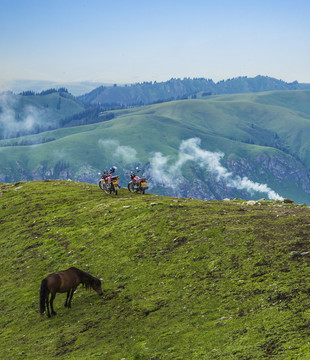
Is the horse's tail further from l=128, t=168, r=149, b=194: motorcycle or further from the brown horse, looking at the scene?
l=128, t=168, r=149, b=194: motorcycle

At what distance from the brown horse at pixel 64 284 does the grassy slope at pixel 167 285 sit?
0.65m

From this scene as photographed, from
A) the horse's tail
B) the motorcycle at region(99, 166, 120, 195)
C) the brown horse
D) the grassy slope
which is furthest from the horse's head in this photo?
the motorcycle at region(99, 166, 120, 195)

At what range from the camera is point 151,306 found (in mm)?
18812

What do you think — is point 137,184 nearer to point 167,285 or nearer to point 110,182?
point 110,182

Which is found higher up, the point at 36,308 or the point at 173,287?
the point at 173,287

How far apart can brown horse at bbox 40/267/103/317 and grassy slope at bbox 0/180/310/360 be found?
65cm

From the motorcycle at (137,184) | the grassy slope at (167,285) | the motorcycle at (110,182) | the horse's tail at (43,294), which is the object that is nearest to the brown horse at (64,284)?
the horse's tail at (43,294)

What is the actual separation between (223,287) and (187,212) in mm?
11626

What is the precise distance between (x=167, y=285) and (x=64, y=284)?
549 centimetres

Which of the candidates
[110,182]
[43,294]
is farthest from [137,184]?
[43,294]

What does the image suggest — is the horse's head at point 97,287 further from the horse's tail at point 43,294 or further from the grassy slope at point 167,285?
the horse's tail at point 43,294

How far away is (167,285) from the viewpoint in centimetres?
2053

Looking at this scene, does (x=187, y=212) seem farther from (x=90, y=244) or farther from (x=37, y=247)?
(x=37, y=247)

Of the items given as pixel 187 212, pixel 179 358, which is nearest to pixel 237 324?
pixel 179 358
